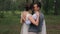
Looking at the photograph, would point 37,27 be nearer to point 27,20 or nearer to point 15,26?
point 27,20

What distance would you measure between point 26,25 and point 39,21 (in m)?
0.44

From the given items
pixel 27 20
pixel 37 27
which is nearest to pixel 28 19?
pixel 27 20

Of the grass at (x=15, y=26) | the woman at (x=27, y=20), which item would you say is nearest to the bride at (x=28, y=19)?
the woman at (x=27, y=20)

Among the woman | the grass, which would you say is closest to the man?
the woman

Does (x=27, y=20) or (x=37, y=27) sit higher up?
(x=27, y=20)

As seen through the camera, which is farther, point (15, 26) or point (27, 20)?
point (15, 26)

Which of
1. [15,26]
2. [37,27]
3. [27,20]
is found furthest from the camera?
[15,26]

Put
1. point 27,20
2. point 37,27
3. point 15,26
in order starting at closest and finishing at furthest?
point 37,27
point 27,20
point 15,26

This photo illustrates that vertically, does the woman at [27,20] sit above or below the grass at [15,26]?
above

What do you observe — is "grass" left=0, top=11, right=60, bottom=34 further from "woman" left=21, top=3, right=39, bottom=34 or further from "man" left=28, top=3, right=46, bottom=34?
"man" left=28, top=3, right=46, bottom=34

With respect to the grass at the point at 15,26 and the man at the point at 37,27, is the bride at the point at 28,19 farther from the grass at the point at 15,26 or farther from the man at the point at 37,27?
the grass at the point at 15,26

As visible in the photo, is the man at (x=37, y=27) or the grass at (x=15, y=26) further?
the grass at (x=15, y=26)

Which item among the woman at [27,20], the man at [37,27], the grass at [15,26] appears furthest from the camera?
the grass at [15,26]

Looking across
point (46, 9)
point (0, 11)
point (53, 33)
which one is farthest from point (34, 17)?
point (46, 9)
